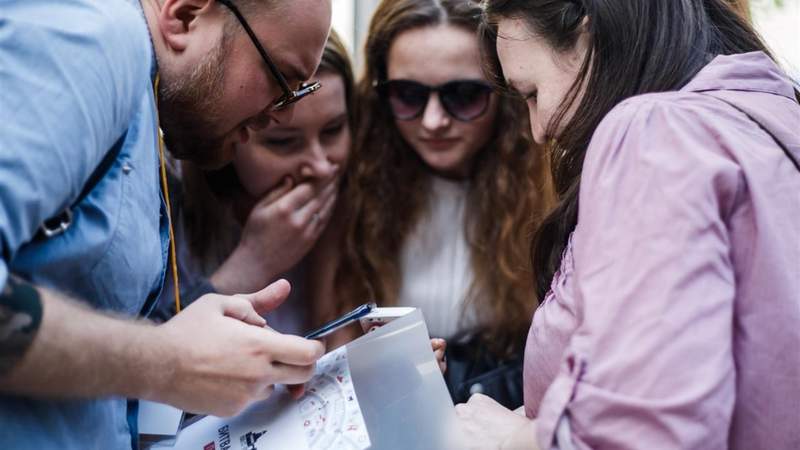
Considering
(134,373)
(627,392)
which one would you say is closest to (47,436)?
(134,373)

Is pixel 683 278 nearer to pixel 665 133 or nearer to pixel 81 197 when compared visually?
pixel 665 133

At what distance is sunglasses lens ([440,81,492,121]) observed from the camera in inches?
84.0

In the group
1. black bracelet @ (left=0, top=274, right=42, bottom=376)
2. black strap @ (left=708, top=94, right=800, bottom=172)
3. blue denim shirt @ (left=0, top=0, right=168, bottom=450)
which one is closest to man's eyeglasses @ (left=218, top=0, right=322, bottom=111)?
blue denim shirt @ (left=0, top=0, right=168, bottom=450)

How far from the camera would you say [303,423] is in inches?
50.2

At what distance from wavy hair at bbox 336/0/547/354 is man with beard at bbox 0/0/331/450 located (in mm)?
797

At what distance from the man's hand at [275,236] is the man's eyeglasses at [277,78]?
0.50 meters

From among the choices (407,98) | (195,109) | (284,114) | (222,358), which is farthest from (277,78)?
(407,98)

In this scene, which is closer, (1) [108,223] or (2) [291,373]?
(1) [108,223]

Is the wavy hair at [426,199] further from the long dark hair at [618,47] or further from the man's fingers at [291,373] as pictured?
the man's fingers at [291,373]

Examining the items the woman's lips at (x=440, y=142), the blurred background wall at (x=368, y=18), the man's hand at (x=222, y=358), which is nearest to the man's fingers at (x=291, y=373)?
the man's hand at (x=222, y=358)

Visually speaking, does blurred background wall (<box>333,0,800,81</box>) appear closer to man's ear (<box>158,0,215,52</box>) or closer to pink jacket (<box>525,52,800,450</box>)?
man's ear (<box>158,0,215,52</box>)

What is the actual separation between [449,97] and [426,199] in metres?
0.33

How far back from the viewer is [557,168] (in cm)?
148

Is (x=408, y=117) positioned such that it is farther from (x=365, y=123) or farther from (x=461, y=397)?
(x=461, y=397)
